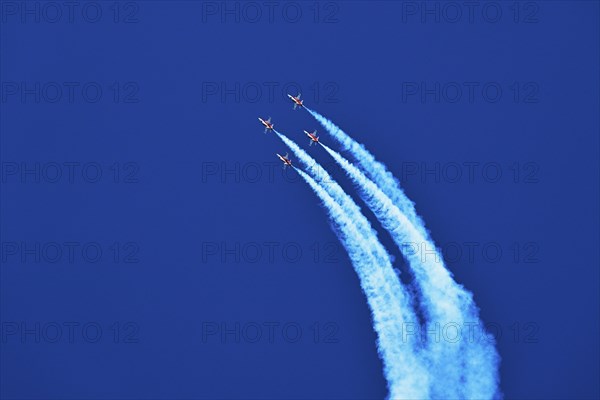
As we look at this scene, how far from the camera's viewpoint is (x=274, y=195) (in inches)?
733

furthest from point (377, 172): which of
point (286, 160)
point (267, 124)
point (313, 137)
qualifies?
point (267, 124)

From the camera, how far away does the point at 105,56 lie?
19094 mm

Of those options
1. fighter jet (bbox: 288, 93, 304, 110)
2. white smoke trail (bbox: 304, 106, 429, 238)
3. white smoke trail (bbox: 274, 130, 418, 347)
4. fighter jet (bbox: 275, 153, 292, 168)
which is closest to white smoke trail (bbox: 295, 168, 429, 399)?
white smoke trail (bbox: 274, 130, 418, 347)

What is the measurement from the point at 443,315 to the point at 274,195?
524 cm

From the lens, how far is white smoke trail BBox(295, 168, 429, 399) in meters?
17.4

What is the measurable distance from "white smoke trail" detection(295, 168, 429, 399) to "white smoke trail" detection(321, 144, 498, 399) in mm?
481

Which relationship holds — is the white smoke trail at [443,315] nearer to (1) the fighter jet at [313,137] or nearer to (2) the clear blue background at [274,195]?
(2) the clear blue background at [274,195]

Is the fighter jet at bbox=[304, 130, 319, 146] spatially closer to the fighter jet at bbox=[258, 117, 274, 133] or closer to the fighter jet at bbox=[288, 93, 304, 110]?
the fighter jet at bbox=[288, 93, 304, 110]

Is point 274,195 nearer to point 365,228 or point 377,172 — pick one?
point 365,228

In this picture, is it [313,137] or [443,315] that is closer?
[443,315]

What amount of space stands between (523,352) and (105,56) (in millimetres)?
13383

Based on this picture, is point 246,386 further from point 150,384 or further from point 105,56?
point 105,56

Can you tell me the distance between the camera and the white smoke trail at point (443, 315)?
1733 centimetres

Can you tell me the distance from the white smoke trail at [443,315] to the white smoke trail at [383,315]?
1.58 ft
